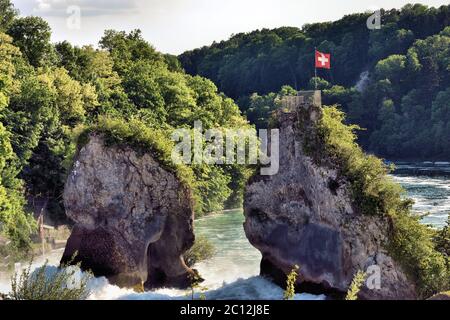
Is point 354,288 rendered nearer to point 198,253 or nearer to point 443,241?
point 443,241

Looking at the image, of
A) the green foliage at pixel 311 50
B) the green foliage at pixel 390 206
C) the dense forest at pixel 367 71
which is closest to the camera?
the green foliage at pixel 390 206

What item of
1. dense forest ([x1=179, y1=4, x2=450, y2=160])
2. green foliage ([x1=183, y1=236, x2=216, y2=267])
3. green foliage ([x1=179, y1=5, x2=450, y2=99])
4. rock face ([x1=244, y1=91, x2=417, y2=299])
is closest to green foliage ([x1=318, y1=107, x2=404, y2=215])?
rock face ([x1=244, y1=91, x2=417, y2=299])

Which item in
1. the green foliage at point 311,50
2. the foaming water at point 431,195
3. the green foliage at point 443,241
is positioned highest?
the green foliage at point 311,50

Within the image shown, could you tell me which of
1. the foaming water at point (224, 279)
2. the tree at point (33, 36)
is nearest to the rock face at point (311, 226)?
the foaming water at point (224, 279)

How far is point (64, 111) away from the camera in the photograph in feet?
188

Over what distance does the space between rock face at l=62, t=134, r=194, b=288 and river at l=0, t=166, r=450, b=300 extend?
115 centimetres

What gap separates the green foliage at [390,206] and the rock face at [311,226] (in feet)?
1.21

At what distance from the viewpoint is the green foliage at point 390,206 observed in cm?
2580

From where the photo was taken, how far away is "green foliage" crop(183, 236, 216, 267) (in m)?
38.2

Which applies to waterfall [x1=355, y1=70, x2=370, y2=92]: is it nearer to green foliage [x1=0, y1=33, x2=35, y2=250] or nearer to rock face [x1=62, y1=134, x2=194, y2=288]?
green foliage [x1=0, y1=33, x2=35, y2=250]

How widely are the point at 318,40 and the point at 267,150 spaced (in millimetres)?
126560

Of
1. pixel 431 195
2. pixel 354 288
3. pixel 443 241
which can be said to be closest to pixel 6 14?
pixel 431 195

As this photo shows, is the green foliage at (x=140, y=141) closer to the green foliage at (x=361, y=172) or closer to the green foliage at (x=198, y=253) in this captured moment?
the green foliage at (x=198, y=253)
